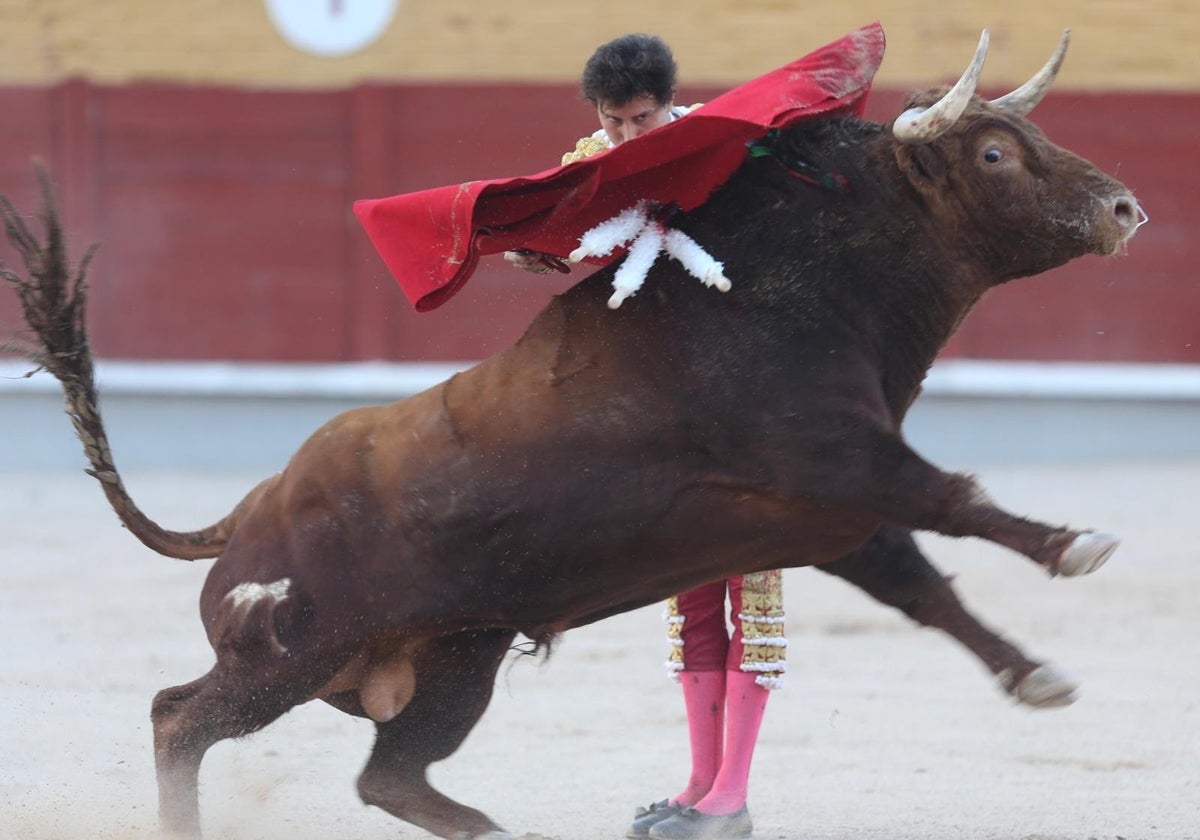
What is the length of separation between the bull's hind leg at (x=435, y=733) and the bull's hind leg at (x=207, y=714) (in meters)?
0.20

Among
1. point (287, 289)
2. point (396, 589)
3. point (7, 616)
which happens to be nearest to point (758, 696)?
point (396, 589)

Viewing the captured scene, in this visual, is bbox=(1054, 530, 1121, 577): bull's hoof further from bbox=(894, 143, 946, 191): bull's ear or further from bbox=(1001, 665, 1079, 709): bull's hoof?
bbox=(894, 143, 946, 191): bull's ear

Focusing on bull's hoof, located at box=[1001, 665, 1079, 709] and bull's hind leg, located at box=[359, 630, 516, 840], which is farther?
bull's hind leg, located at box=[359, 630, 516, 840]

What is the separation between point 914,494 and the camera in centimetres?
254

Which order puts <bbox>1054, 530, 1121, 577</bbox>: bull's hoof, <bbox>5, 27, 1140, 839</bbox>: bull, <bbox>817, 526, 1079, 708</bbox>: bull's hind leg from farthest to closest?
1. <bbox>817, 526, 1079, 708</bbox>: bull's hind leg
2. <bbox>5, 27, 1140, 839</bbox>: bull
3. <bbox>1054, 530, 1121, 577</bbox>: bull's hoof

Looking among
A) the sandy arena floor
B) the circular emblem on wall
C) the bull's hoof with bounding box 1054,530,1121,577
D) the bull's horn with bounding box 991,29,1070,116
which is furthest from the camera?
the circular emblem on wall

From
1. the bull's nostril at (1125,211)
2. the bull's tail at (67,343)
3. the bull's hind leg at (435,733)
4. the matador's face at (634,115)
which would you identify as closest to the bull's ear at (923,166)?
the bull's nostril at (1125,211)

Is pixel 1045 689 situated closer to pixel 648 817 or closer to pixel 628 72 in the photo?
pixel 648 817

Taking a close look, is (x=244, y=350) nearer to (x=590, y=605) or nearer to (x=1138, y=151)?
(x=1138, y=151)

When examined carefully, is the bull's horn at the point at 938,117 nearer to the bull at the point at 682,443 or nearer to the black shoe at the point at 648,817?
the bull at the point at 682,443

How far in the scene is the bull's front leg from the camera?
2535 mm

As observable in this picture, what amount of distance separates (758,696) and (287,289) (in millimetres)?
5839

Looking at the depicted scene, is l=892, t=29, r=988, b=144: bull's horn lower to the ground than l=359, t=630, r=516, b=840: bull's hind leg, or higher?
higher

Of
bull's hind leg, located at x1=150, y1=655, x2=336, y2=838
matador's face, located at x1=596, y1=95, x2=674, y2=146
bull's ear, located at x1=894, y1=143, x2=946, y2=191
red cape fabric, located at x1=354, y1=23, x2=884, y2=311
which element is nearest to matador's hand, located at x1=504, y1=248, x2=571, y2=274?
red cape fabric, located at x1=354, y1=23, x2=884, y2=311
